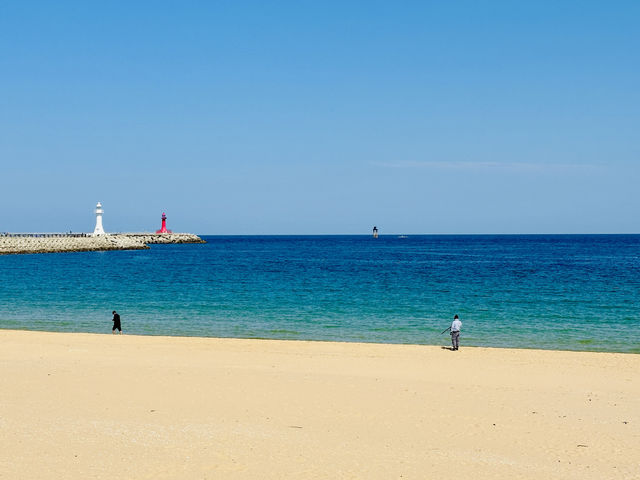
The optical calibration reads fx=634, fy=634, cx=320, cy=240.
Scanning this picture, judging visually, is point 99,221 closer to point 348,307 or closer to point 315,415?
point 348,307

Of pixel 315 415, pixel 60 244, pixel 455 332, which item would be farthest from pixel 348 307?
pixel 60 244

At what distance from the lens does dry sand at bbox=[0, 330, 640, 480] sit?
35.7 ft

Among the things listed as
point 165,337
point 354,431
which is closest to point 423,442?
point 354,431

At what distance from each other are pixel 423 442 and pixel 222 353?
40.3 ft

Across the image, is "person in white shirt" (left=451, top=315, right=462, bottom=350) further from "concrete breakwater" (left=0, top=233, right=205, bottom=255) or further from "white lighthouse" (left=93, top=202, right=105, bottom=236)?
"white lighthouse" (left=93, top=202, right=105, bottom=236)

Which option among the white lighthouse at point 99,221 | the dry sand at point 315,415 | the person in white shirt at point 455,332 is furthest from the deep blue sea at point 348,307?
the white lighthouse at point 99,221

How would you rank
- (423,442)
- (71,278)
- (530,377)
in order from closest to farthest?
(423,442), (530,377), (71,278)

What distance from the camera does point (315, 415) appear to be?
14.1 meters

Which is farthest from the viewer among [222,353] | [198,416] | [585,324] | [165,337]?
[585,324]

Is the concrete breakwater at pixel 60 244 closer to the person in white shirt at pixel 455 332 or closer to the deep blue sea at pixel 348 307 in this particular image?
the deep blue sea at pixel 348 307

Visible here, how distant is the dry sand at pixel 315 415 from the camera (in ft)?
35.7

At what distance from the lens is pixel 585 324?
32500 mm


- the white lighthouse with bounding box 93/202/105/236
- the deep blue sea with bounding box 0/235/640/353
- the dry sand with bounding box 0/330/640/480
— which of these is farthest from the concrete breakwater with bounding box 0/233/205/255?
the dry sand with bounding box 0/330/640/480

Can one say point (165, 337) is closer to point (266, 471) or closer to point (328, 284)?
point (266, 471)
